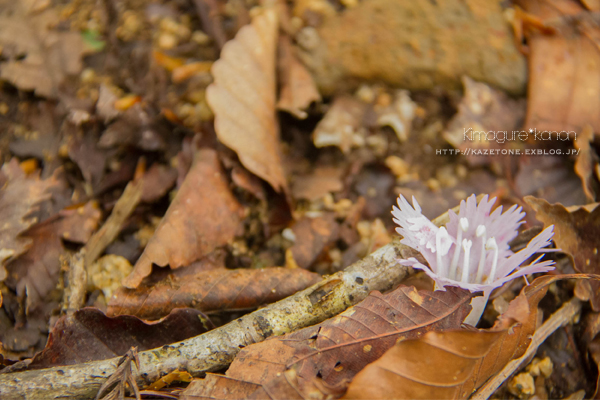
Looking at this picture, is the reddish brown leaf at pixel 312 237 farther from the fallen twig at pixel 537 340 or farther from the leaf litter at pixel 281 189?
the fallen twig at pixel 537 340

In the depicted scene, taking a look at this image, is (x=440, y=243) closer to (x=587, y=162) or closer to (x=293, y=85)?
(x=587, y=162)

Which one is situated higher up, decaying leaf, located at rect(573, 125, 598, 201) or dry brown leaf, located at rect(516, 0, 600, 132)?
dry brown leaf, located at rect(516, 0, 600, 132)

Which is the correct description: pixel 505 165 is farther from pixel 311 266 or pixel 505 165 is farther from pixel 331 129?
pixel 311 266

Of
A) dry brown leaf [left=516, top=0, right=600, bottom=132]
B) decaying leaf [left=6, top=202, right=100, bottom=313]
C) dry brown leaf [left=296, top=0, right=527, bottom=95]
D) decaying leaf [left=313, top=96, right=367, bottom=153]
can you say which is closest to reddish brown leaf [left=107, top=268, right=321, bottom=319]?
decaying leaf [left=6, top=202, right=100, bottom=313]

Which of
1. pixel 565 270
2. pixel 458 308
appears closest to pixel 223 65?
pixel 458 308

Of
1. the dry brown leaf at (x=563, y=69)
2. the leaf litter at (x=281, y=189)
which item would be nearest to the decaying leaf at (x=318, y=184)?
the leaf litter at (x=281, y=189)

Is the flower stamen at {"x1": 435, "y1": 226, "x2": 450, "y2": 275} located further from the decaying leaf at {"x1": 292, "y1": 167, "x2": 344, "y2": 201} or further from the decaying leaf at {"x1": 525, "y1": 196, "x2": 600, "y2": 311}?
the decaying leaf at {"x1": 292, "y1": 167, "x2": 344, "y2": 201}
